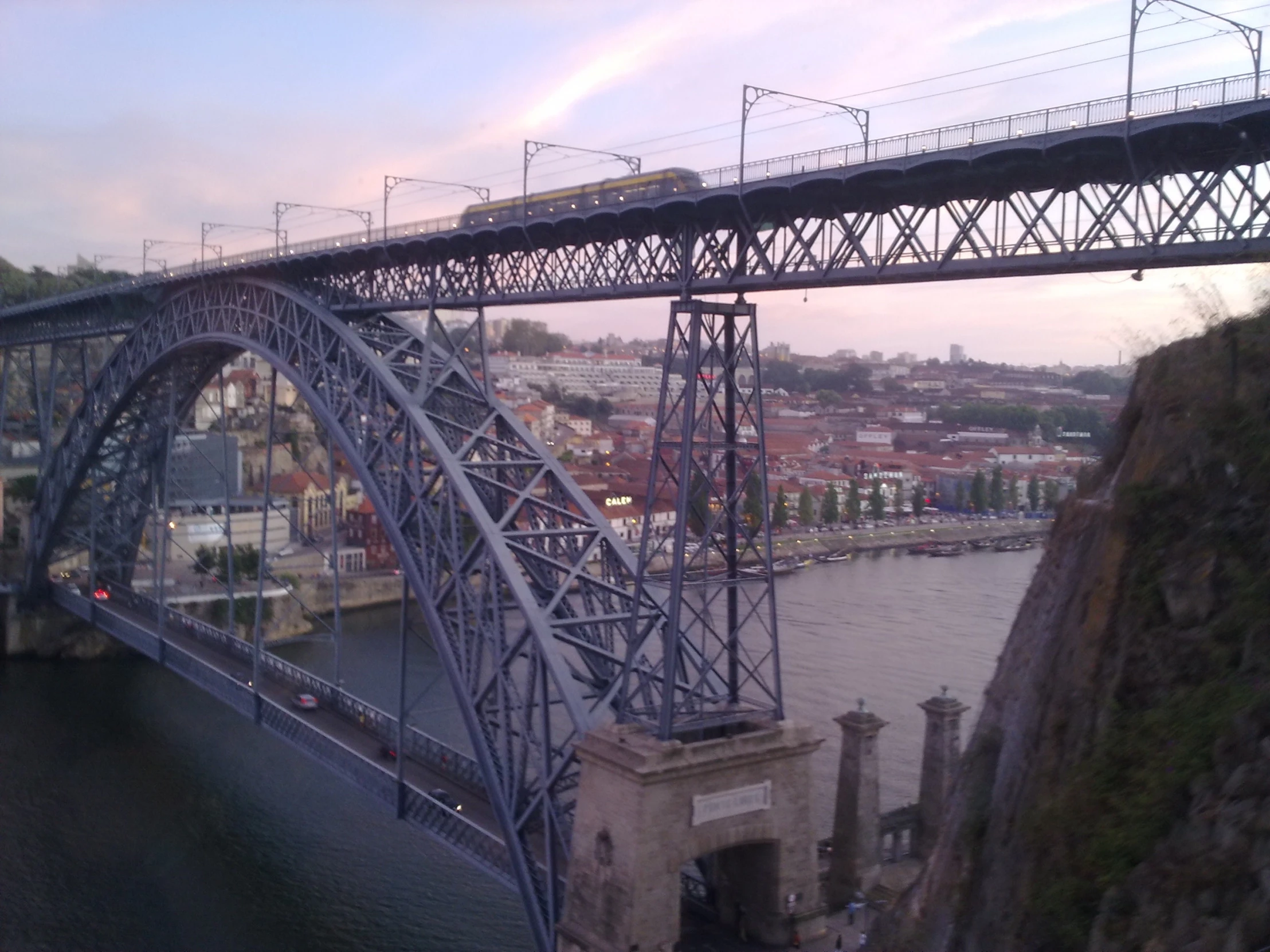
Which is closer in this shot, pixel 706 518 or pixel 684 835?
pixel 684 835

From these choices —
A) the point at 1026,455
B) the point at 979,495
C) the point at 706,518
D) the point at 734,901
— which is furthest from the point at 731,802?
the point at 1026,455

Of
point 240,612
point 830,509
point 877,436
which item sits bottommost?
point 240,612

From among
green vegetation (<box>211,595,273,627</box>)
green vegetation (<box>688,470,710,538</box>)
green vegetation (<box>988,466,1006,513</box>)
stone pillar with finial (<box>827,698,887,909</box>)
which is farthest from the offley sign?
green vegetation (<box>988,466,1006,513</box>)

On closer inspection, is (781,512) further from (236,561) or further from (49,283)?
(49,283)

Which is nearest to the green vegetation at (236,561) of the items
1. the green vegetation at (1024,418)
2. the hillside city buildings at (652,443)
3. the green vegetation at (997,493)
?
the hillside city buildings at (652,443)

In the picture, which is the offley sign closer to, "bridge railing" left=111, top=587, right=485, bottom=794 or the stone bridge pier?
the stone bridge pier

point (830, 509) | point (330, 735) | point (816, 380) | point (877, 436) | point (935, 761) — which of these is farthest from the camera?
point (816, 380)

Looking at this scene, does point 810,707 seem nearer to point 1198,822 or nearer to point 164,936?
point 164,936
